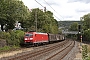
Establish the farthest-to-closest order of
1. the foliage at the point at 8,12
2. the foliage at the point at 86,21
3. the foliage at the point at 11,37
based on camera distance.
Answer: the foliage at the point at 86,21 → the foliage at the point at 8,12 → the foliage at the point at 11,37

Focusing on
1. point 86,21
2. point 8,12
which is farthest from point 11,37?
point 86,21

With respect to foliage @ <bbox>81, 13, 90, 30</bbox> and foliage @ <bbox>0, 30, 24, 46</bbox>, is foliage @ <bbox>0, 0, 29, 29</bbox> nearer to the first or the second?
foliage @ <bbox>0, 30, 24, 46</bbox>

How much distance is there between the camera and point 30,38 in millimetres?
44938

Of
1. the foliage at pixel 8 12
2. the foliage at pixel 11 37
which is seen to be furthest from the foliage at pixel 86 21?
the foliage at pixel 11 37

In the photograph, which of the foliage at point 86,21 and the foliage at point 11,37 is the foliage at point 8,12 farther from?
the foliage at point 86,21

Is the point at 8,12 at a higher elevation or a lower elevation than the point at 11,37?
higher

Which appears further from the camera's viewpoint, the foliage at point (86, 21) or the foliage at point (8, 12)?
the foliage at point (86, 21)

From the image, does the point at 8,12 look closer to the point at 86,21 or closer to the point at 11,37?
the point at 11,37

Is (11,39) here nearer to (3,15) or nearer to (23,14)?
(3,15)

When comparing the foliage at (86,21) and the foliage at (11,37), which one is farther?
the foliage at (86,21)

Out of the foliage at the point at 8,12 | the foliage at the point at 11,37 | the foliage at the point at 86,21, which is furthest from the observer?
the foliage at the point at 86,21

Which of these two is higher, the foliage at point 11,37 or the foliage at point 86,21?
the foliage at point 86,21

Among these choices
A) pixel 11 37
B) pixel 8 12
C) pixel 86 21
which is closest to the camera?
pixel 11 37

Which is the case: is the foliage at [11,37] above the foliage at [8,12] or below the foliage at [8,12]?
below
